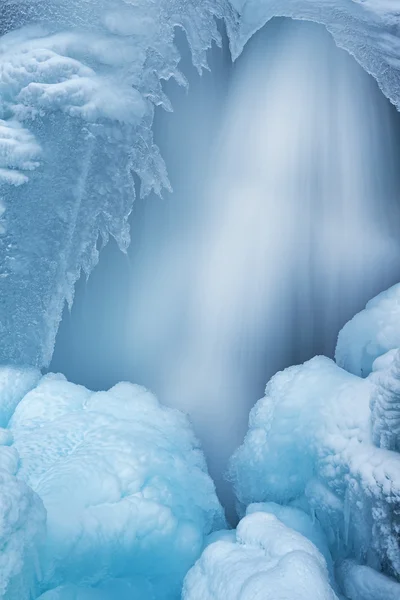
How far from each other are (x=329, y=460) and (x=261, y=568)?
3.69ft

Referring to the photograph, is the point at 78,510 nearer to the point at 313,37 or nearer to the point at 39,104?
the point at 39,104

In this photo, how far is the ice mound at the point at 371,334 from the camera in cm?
376

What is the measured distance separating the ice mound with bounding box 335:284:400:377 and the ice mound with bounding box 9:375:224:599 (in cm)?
165

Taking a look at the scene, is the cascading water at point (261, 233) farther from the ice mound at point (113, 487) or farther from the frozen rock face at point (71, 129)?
the ice mound at point (113, 487)

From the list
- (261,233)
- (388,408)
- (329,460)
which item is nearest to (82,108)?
(261,233)

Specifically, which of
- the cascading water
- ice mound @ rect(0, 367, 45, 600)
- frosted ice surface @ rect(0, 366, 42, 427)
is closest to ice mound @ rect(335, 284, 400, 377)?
the cascading water

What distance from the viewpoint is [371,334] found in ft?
12.7

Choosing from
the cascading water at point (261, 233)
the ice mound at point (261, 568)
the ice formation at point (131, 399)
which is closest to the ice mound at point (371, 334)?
the ice formation at point (131, 399)

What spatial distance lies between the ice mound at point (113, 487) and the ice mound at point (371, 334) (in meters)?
1.65

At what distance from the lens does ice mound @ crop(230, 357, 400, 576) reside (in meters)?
2.86

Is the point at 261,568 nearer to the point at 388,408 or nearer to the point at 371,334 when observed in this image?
the point at 388,408

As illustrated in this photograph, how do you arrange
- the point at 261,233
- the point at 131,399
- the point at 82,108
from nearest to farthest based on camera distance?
the point at 82,108, the point at 131,399, the point at 261,233

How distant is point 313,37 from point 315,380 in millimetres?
2960

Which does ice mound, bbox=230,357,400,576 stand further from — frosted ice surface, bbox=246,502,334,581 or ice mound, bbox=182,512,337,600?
ice mound, bbox=182,512,337,600
